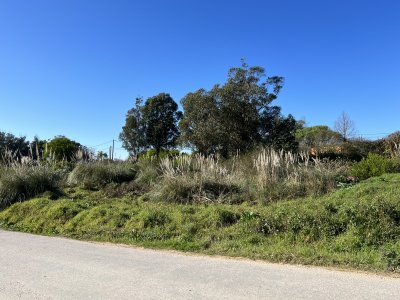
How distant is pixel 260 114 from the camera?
23438mm

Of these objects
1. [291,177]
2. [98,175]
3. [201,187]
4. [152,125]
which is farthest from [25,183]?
[152,125]

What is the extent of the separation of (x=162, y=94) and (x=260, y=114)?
827 inches

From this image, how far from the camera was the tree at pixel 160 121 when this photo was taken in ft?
137

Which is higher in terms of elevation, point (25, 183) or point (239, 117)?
point (239, 117)

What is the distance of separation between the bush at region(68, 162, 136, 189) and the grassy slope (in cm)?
495

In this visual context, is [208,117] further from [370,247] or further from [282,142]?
[370,247]

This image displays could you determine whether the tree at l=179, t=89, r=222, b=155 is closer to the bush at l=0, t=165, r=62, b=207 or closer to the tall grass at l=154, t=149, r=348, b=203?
the tall grass at l=154, t=149, r=348, b=203

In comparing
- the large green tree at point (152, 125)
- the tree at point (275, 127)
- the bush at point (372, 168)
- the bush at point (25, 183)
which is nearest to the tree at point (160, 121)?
the large green tree at point (152, 125)

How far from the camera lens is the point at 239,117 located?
23250mm

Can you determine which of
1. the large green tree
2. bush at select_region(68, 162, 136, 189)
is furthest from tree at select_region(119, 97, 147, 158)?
bush at select_region(68, 162, 136, 189)

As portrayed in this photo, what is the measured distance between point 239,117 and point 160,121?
779 inches

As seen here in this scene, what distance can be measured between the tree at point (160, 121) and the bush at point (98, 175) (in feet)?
79.1

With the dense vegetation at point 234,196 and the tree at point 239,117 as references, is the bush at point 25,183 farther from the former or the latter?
the tree at point 239,117

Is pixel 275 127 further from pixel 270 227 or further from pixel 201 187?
pixel 270 227
